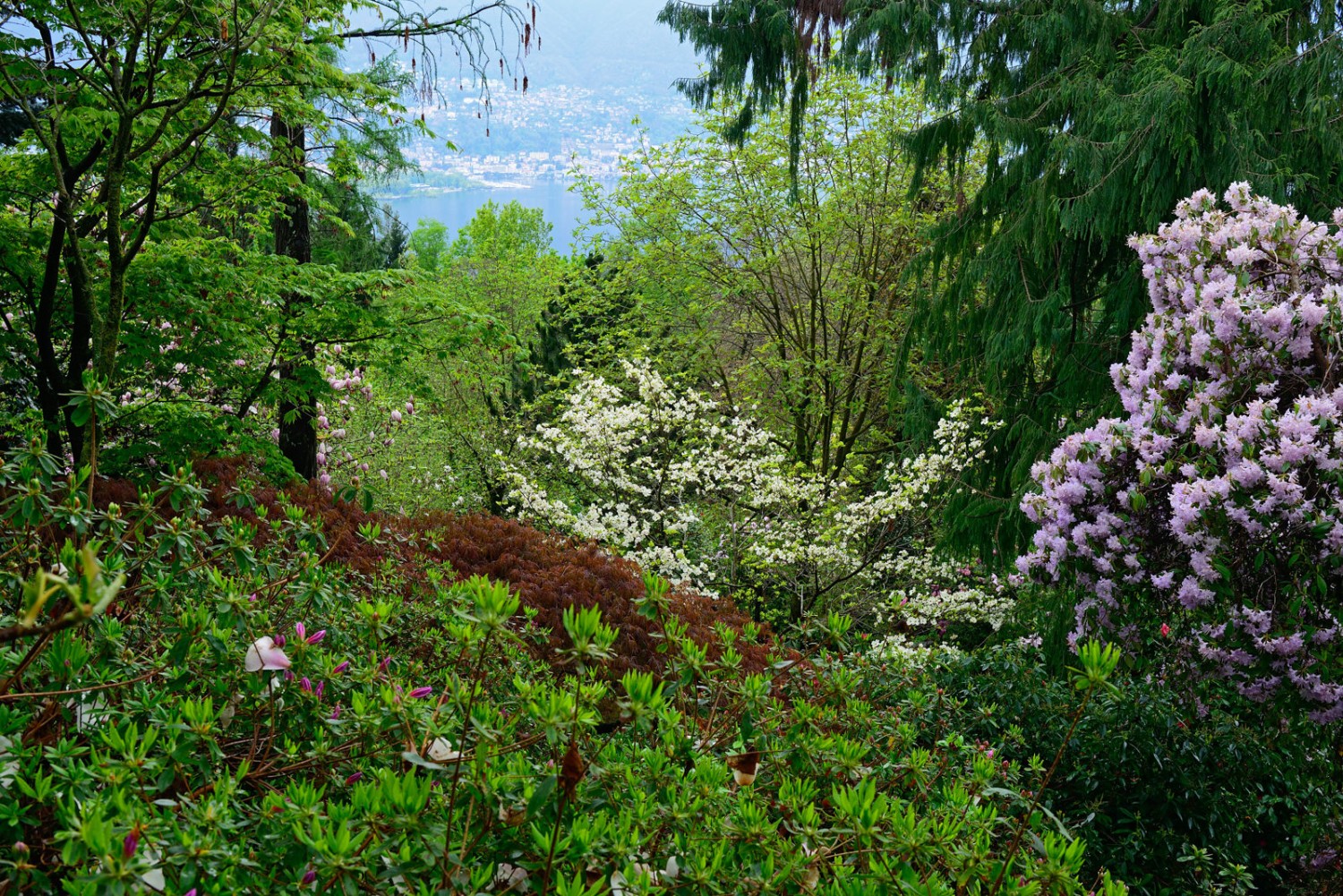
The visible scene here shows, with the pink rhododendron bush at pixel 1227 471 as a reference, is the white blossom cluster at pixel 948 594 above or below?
below

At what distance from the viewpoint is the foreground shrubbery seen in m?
1.03

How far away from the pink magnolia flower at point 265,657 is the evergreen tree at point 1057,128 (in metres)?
4.68

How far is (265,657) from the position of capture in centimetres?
131

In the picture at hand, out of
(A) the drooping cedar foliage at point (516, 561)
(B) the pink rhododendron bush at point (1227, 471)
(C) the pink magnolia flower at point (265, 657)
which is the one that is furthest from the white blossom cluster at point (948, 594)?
(C) the pink magnolia flower at point (265, 657)

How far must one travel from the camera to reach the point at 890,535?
28.8 ft

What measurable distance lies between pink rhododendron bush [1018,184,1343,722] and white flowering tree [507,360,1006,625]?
3169 mm

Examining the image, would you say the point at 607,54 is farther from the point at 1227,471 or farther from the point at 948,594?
the point at 1227,471

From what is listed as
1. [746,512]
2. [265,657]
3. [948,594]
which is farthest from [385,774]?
[746,512]

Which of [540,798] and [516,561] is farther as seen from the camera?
[516,561]

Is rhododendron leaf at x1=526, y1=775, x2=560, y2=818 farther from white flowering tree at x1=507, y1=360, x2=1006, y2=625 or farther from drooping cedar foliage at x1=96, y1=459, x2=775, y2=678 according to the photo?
white flowering tree at x1=507, y1=360, x2=1006, y2=625

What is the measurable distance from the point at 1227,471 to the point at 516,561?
3.18m

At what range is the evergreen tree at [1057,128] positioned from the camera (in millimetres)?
4418

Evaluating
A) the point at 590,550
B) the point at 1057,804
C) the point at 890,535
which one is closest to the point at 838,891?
the point at 1057,804

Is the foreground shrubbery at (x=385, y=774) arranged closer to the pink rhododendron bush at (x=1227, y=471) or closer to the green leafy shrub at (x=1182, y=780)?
the green leafy shrub at (x=1182, y=780)
